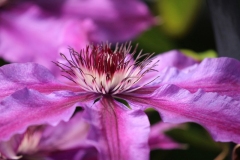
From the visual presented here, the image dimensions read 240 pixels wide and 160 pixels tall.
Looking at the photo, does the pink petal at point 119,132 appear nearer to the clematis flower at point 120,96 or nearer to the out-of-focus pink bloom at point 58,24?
the clematis flower at point 120,96

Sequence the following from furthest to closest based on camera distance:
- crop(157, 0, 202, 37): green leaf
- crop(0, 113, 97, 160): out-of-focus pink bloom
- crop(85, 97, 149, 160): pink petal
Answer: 1. crop(157, 0, 202, 37): green leaf
2. crop(0, 113, 97, 160): out-of-focus pink bloom
3. crop(85, 97, 149, 160): pink petal

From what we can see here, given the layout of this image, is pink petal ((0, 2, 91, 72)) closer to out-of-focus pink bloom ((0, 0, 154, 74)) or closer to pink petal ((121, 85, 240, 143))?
out-of-focus pink bloom ((0, 0, 154, 74))

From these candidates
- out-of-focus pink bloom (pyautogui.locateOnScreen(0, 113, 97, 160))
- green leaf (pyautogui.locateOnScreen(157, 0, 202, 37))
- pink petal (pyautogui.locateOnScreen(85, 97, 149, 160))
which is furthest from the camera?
green leaf (pyautogui.locateOnScreen(157, 0, 202, 37))

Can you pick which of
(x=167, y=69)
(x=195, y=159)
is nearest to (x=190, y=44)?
(x=195, y=159)

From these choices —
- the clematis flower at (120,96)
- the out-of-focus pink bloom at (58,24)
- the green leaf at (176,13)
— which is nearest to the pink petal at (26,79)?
the clematis flower at (120,96)

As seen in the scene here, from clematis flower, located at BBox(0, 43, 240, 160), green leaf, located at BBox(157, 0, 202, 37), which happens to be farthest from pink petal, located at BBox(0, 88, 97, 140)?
green leaf, located at BBox(157, 0, 202, 37)

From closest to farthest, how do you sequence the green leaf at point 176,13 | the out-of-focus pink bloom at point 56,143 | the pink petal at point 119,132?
the pink petal at point 119,132, the out-of-focus pink bloom at point 56,143, the green leaf at point 176,13
